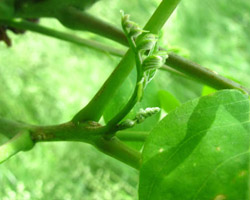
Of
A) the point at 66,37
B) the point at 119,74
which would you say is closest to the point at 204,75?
the point at 119,74

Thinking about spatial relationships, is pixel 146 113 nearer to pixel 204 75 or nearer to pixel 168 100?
pixel 204 75

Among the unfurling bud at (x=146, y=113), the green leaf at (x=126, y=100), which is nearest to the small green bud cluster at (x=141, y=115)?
the unfurling bud at (x=146, y=113)

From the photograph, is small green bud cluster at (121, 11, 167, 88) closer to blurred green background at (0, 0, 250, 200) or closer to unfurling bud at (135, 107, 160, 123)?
unfurling bud at (135, 107, 160, 123)

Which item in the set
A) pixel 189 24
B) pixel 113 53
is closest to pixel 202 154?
pixel 113 53

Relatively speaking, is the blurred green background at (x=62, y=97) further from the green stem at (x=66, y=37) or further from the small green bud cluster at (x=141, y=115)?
the small green bud cluster at (x=141, y=115)

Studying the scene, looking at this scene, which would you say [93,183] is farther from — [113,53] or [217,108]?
[217,108]
